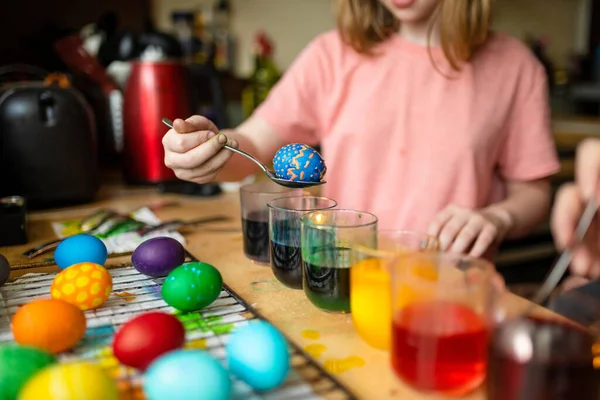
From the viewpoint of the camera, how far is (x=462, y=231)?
0.98 m

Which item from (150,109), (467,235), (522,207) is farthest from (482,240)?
(150,109)

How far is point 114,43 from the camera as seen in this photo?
5.71 feet

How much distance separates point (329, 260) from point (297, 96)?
27.1 inches

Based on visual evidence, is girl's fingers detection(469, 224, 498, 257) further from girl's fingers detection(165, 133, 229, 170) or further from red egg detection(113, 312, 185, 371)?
red egg detection(113, 312, 185, 371)

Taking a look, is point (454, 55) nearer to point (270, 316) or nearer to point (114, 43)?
point (270, 316)

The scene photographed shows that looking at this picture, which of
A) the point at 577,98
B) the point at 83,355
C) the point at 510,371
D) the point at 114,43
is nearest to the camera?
the point at 510,371

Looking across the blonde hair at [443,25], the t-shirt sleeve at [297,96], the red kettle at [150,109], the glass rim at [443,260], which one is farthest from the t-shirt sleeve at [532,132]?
the red kettle at [150,109]

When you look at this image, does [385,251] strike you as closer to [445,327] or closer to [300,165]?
[445,327]

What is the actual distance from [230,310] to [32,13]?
152 centimetres

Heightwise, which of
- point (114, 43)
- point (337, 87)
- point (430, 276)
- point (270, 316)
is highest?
point (114, 43)

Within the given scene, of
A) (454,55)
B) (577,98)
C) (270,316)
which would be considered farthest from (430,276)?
(577,98)

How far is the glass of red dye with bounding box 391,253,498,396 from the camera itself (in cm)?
52

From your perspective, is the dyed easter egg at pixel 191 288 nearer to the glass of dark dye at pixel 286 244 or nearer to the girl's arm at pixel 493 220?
the glass of dark dye at pixel 286 244

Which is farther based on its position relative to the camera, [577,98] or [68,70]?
[577,98]
